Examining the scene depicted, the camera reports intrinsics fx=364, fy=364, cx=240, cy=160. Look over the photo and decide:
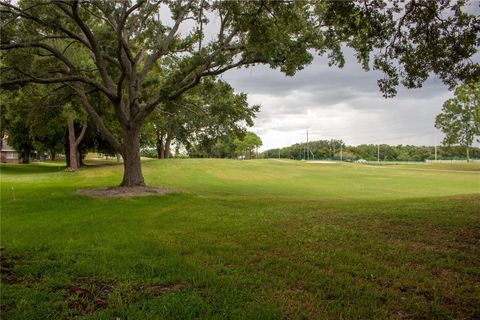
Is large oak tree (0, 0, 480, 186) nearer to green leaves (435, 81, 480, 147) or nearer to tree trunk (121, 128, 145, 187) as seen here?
tree trunk (121, 128, 145, 187)

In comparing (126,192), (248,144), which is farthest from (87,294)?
(248,144)

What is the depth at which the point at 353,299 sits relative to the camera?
4.54m

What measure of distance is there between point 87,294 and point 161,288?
946mm

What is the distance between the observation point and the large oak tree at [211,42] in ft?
31.2

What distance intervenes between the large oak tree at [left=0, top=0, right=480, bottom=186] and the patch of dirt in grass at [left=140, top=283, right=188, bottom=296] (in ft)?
22.2

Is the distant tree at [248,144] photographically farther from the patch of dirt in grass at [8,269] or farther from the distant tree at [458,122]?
the patch of dirt in grass at [8,269]

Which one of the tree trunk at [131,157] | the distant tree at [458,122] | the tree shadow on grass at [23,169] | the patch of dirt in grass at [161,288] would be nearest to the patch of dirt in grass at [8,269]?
the patch of dirt in grass at [161,288]

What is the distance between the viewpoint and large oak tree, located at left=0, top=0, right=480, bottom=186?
9523mm

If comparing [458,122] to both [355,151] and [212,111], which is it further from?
[355,151]

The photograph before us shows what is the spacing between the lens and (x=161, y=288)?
16.2 ft

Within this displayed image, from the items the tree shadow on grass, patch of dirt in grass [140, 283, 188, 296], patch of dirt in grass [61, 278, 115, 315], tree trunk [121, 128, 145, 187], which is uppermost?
tree trunk [121, 128, 145, 187]

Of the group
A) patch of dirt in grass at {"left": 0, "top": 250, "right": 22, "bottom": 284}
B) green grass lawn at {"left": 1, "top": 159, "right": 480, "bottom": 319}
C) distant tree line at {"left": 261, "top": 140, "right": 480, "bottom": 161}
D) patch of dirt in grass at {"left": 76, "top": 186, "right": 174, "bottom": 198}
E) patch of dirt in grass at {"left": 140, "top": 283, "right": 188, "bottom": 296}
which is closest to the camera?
green grass lawn at {"left": 1, "top": 159, "right": 480, "bottom": 319}

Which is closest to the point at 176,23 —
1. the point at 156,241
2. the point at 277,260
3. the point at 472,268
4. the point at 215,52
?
the point at 215,52

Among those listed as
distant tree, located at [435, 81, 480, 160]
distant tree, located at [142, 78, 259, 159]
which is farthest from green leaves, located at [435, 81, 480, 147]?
distant tree, located at [142, 78, 259, 159]
